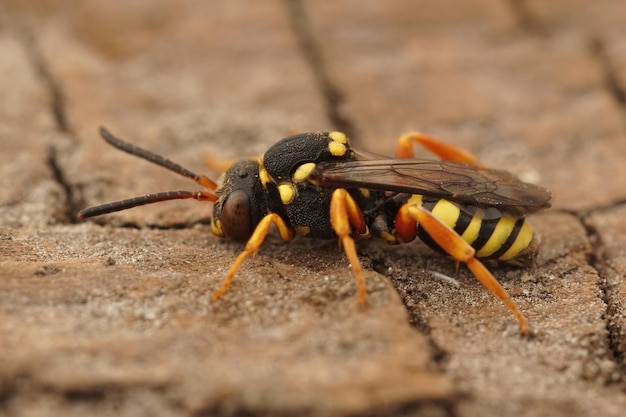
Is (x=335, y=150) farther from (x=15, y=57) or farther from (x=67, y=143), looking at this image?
(x=15, y=57)

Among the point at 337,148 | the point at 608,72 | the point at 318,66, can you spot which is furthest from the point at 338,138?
the point at 608,72

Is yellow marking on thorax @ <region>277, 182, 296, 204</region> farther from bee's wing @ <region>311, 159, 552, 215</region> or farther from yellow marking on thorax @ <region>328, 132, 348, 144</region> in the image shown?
yellow marking on thorax @ <region>328, 132, 348, 144</region>

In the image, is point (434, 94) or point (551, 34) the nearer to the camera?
point (434, 94)

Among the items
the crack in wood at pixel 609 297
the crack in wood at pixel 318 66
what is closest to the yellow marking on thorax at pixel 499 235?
the crack in wood at pixel 609 297

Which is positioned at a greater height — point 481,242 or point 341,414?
point 481,242

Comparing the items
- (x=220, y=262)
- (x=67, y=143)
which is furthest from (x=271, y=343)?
(x=67, y=143)

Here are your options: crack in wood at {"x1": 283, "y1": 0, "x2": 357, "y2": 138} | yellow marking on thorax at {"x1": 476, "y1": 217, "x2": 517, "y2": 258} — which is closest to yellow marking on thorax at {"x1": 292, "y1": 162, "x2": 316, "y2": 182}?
yellow marking on thorax at {"x1": 476, "y1": 217, "x2": 517, "y2": 258}
